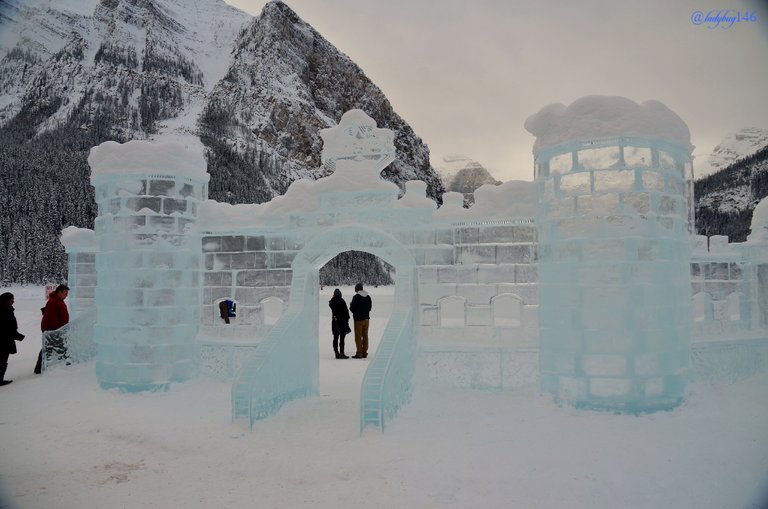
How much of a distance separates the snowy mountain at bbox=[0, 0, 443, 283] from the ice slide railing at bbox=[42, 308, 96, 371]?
41.1m

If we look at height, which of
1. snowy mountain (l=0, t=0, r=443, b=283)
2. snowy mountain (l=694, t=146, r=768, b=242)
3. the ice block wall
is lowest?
the ice block wall

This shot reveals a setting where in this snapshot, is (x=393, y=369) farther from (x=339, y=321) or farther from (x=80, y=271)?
(x=80, y=271)

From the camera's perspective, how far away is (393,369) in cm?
654

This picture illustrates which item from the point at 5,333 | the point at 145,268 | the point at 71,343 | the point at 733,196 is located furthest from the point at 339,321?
the point at 733,196

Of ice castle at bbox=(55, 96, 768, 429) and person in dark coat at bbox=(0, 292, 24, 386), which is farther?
person in dark coat at bbox=(0, 292, 24, 386)

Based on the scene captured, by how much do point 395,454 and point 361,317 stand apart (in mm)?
6310

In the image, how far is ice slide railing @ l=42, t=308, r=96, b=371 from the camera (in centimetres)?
990

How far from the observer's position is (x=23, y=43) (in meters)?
80.4

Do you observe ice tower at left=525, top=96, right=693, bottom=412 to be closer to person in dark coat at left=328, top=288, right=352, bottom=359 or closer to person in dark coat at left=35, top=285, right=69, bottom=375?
person in dark coat at left=328, top=288, right=352, bottom=359

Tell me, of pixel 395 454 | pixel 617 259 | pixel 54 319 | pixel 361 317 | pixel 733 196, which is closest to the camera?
pixel 395 454

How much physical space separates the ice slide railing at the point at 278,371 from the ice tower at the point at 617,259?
10.7ft

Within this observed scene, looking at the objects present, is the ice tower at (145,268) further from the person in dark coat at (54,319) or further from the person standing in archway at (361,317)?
the person standing in archway at (361,317)

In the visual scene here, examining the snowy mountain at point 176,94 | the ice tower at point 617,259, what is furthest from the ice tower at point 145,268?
the snowy mountain at point 176,94

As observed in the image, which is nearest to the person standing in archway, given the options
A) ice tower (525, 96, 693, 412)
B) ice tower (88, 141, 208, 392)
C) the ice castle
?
the ice castle
